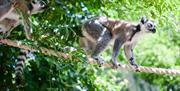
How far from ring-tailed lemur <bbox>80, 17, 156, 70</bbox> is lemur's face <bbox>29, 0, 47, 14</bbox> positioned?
0.58m

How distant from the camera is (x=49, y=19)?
5.78 metres

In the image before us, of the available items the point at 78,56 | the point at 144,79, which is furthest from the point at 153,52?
the point at 78,56

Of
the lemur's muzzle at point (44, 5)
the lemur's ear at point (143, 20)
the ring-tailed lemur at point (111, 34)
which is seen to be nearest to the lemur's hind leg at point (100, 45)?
the ring-tailed lemur at point (111, 34)

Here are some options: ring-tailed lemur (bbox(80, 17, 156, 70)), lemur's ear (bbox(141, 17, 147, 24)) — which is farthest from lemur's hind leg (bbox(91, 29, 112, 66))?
lemur's ear (bbox(141, 17, 147, 24))

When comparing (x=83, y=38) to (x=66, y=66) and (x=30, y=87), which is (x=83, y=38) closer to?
(x=66, y=66)

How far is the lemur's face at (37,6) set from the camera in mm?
5459

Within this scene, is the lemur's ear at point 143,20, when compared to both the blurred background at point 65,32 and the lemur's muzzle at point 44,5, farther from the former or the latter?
the lemur's muzzle at point 44,5

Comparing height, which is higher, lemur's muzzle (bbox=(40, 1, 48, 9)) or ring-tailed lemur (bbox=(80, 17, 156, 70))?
lemur's muzzle (bbox=(40, 1, 48, 9))

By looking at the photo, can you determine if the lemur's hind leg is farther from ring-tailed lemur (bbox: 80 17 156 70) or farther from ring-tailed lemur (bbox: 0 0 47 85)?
ring-tailed lemur (bbox: 0 0 47 85)

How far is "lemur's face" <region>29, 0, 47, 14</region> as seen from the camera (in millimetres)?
5459

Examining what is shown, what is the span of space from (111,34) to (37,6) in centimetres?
105

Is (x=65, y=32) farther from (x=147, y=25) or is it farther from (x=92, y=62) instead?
(x=147, y=25)

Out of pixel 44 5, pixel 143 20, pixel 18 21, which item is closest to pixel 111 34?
pixel 143 20

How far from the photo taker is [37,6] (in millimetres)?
5543
